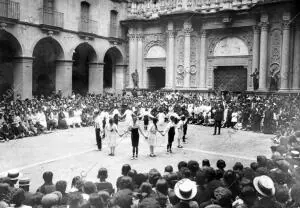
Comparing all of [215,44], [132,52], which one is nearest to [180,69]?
[215,44]

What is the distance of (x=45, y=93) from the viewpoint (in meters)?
30.5

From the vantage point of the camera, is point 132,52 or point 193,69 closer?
point 193,69

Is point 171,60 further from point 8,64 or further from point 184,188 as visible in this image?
point 184,188

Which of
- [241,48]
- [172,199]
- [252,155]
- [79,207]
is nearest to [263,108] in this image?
[252,155]

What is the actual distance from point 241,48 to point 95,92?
46.4ft

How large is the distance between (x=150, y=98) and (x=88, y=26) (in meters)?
8.74

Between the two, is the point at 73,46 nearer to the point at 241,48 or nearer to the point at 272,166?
the point at 241,48

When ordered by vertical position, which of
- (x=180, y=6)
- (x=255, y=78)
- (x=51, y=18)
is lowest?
(x=255, y=78)

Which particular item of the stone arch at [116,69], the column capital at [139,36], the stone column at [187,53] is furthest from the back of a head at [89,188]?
the stone arch at [116,69]

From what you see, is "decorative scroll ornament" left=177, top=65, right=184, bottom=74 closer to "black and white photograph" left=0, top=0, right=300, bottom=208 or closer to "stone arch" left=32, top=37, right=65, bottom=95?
"black and white photograph" left=0, top=0, right=300, bottom=208

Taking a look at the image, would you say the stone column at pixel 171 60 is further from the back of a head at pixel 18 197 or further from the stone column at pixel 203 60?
the back of a head at pixel 18 197

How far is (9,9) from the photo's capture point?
949 inches

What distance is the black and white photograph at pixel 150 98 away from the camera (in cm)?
722

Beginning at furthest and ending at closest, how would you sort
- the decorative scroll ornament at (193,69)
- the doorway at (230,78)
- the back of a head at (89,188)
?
the decorative scroll ornament at (193,69), the doorway at (230,78), the back of a head at (89,188)
